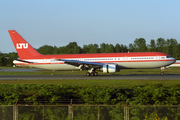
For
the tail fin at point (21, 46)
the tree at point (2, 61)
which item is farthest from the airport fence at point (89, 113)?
the tree at point (2, 61)

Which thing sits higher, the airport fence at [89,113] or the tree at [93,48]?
the tree at [93,48]

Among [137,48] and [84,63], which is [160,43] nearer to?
[137,48]

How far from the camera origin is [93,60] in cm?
4028

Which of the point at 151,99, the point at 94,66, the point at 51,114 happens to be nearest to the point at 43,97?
the point at 51,114

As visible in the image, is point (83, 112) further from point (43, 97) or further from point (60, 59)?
point (60, 59)

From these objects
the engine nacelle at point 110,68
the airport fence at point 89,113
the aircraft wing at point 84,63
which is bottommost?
the airport fence at point 89,113

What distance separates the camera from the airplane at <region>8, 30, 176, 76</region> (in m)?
38.5

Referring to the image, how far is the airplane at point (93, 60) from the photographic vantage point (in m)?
38.5

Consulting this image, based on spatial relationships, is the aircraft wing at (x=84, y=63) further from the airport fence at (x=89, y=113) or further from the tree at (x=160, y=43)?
the tree at (x=160, y=43)

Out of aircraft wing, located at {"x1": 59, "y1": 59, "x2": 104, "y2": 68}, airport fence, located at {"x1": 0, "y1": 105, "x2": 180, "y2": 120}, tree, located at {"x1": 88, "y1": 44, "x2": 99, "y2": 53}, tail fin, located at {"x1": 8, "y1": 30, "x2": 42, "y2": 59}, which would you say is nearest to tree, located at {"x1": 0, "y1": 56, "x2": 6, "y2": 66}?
tree, located at {"x1": 88, "y1": 44, "x2": 99, "y2": 53}

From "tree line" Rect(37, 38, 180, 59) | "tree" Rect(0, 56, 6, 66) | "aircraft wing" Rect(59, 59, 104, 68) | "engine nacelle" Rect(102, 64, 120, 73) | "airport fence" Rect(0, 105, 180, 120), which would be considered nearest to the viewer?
"airport fence" Rect(0, 105, 180, 120)

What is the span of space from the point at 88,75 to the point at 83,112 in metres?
26.5

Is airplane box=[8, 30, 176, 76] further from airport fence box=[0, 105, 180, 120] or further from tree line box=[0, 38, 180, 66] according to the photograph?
tree line box=[0, 38, 180, 66]

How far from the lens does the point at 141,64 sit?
127 ft
